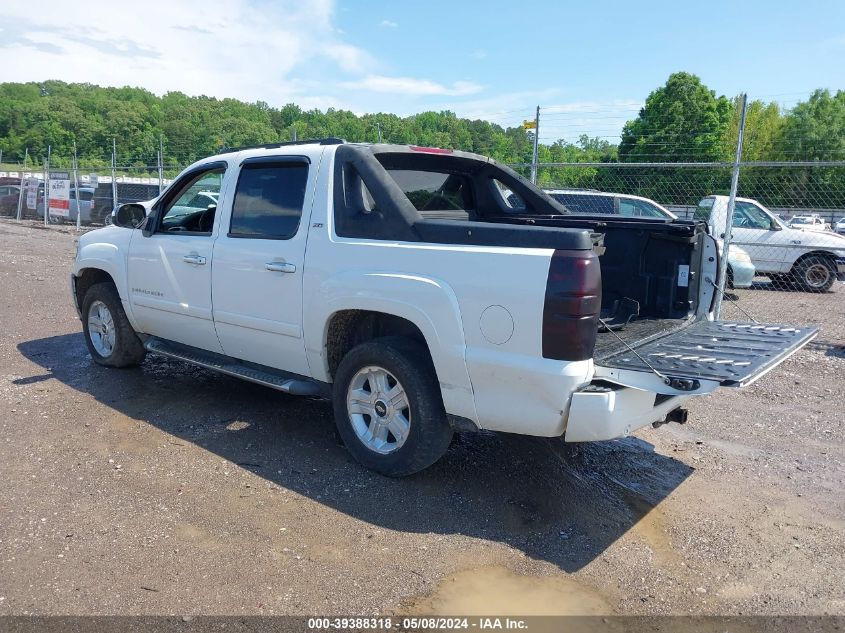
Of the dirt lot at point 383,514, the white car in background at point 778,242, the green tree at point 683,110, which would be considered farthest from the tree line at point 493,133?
the dirt lot at point 383,514

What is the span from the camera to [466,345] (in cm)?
379

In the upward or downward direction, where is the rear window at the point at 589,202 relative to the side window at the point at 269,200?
upward

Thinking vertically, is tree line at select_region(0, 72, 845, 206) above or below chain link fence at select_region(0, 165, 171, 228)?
above

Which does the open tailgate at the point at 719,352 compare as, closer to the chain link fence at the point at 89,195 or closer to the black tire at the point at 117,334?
the black tire at the point at 117,334

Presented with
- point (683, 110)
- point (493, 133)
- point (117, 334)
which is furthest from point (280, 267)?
point (683, 110)

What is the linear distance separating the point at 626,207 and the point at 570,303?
1029cm

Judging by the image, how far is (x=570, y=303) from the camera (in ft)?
11.3

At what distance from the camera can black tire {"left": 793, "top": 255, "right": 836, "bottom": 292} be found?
44.4 ft

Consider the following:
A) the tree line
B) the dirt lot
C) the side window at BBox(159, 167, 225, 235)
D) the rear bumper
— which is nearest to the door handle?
the side window at BBox(159, 167, 225, 235)

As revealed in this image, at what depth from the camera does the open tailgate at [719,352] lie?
352 centimetres

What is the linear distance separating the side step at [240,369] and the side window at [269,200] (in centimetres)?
99

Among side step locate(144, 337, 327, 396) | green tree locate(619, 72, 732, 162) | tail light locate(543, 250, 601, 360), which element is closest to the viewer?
tail light locate(543, 250, 601, 360)

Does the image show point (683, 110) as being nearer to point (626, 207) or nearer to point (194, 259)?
point (626, 207)

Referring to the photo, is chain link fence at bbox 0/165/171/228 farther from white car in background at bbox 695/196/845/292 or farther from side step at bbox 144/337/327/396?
side step at bbox 144/337/327/396
